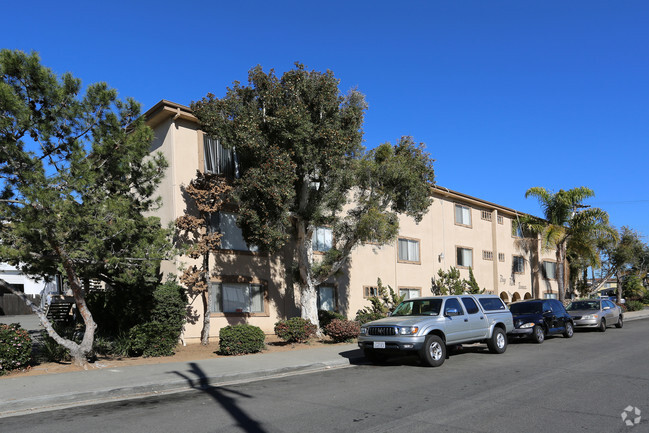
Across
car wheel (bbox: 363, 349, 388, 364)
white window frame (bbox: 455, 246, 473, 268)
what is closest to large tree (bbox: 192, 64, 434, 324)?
car wheel (bbox: 363, 349, 388, 364)

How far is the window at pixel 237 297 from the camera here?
59.6 ft

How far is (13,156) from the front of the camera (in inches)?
426

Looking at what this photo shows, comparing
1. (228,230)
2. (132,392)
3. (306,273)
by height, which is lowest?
(132,392)

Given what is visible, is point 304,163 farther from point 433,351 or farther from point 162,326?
point 433,351

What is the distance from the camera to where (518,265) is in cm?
3778

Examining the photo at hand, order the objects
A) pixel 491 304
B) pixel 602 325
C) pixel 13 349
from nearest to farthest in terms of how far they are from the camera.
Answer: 1. pixel 13 349
2. pixel 491 304
3. pixel 602 325

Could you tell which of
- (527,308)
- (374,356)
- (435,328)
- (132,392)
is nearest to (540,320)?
(527,308)

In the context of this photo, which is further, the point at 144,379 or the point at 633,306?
the point at 633,306

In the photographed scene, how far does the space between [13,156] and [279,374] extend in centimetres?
762

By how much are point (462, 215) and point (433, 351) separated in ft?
70.9

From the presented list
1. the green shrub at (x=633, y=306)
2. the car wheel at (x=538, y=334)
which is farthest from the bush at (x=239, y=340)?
the green shrub at (x=633, y=306)

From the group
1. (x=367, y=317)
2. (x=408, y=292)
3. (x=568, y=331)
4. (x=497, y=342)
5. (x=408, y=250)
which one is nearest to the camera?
(x=497, y=342)

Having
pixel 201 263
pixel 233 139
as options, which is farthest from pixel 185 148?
pixel 201 263

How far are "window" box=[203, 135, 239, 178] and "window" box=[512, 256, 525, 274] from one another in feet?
84.4
